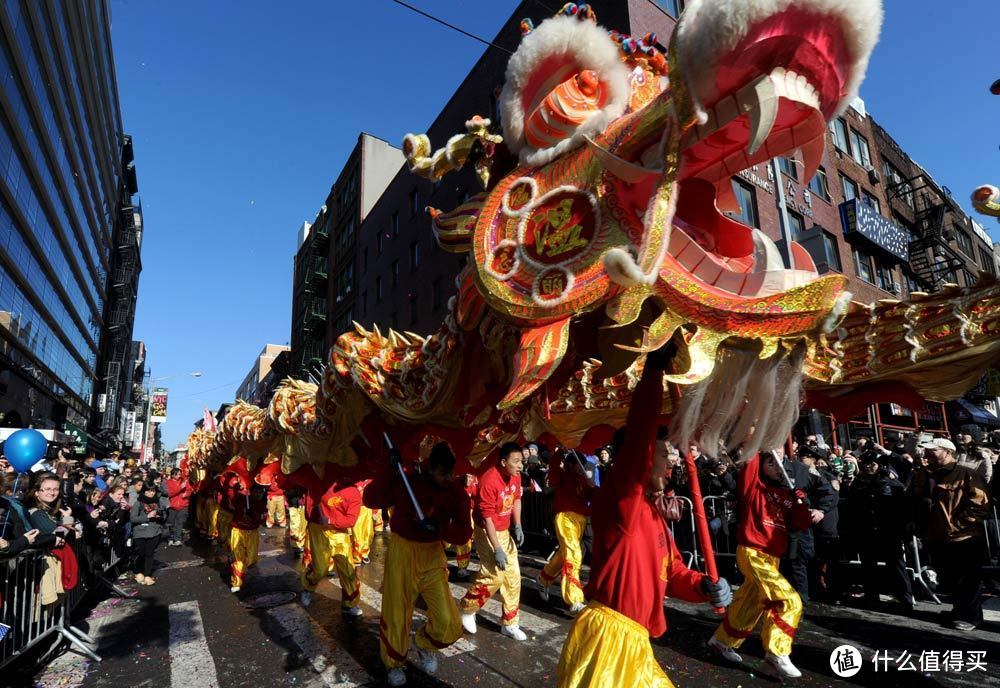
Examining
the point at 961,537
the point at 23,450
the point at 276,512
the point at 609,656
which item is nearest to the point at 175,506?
the point at 276,512

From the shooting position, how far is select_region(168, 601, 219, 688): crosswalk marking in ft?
14.6

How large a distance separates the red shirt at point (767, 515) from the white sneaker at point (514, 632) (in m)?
2.15

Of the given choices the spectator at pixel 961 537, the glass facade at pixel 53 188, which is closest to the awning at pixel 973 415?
the spectator at pixel 961 537

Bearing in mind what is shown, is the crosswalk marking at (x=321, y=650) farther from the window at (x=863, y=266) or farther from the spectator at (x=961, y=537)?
the window at (x=863, y=266)

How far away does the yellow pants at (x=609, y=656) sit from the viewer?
2113mm

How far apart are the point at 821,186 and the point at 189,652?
19580 mm

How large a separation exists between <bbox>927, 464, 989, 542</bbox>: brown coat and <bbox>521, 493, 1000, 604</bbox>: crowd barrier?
16cm

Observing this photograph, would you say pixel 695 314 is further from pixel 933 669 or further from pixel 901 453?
pixel 901 453

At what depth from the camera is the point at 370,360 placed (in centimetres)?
406

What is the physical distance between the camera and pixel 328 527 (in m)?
6.45

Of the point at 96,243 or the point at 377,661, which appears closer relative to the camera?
the point at 377,661

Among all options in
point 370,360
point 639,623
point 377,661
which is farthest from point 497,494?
point 639,623

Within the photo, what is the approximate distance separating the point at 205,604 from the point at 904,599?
8.17 meters

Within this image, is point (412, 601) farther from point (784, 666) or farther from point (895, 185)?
point (895, 185)
